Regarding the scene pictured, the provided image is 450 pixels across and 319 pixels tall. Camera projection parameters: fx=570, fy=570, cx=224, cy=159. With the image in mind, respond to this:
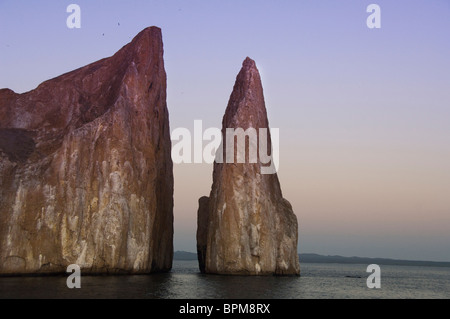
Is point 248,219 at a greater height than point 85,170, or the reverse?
point 85,170

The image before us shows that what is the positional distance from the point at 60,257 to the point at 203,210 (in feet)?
89.4

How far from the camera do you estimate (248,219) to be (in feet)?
210

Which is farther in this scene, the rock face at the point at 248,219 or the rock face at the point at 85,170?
the rock face at the point at 248,219

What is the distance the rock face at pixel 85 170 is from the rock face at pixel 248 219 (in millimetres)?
7623

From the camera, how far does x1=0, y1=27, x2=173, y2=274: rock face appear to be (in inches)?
2157

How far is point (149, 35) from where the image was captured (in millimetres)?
73500

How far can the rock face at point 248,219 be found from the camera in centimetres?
6303

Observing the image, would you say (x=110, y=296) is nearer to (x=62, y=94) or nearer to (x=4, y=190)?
(x=4, y=190)

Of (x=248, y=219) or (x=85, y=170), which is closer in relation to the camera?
(x=85, y=170)

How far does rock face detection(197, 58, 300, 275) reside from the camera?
6303 centimetres

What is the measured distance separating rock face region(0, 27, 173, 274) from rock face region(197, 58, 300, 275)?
7623 mm

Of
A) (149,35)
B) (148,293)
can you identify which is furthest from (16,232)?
(149,35)

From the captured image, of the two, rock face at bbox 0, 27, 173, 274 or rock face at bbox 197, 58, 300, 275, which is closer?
rock face at bbox 0, 27, 173, 274

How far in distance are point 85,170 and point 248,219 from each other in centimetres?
1868
